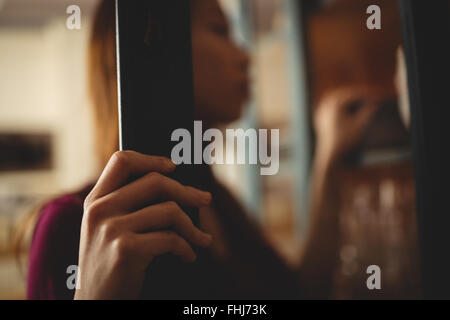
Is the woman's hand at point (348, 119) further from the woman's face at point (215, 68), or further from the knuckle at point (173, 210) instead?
the knuckle at point (173, 210)

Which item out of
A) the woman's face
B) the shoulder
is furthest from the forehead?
the shoulder

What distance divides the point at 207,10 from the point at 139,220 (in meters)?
0.37

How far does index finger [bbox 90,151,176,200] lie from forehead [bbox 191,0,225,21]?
278mm

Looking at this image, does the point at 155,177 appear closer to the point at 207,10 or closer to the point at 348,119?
the point at 207,10

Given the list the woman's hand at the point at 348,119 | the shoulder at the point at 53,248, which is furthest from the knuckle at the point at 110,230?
the woman's hand at the point at 348,119

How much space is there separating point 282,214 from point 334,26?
1.04 m

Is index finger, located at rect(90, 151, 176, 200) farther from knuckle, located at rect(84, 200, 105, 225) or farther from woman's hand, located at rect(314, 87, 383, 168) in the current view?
woman's hand, located at rect(314, 87, 383, 168)

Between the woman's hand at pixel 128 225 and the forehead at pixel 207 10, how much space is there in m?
0.29

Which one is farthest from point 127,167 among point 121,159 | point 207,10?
point 207,10

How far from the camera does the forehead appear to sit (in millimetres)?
480

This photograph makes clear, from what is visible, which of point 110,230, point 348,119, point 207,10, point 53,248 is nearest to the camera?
point 110,230

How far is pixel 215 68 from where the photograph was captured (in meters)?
0.57
